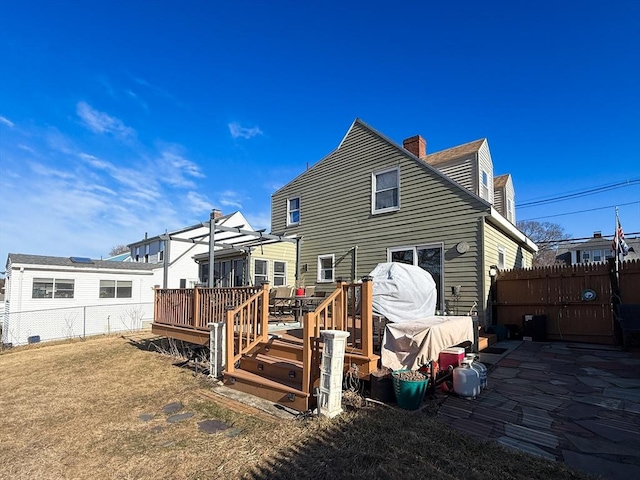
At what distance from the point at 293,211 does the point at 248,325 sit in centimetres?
830

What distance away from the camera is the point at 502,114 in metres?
14.4

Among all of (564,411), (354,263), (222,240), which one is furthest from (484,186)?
(222,240)

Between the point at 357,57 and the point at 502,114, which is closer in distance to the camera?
the point at 357,57

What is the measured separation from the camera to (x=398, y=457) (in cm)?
318

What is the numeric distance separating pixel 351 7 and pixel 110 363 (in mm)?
12012

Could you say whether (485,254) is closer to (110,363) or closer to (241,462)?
(241,462)

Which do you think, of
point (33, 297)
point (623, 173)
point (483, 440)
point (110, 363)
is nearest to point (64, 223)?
point (33, 297)

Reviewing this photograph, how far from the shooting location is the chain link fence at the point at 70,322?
14.4 m

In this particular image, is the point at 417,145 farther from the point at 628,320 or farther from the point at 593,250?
the point at 593,250

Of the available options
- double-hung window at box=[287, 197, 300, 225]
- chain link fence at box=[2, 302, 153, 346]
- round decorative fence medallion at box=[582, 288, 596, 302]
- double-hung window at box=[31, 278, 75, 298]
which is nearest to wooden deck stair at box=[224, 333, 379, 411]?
round decorative fence medallion at box=[582, 288, 596, 302]

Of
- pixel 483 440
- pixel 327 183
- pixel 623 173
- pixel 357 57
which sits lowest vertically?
pixel 483 440

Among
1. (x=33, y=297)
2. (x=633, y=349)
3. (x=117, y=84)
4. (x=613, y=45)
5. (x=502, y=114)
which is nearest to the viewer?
(x=633, y=349)

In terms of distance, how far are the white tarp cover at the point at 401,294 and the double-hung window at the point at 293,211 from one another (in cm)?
715

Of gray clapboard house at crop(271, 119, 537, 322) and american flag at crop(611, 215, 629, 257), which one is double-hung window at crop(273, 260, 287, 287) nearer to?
gray clapboard house at crop(271, 119, 537, 322)
